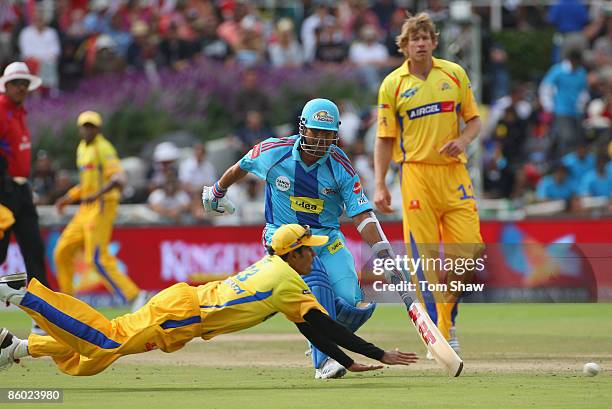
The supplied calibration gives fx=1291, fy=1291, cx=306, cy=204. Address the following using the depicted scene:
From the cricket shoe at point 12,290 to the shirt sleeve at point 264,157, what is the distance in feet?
7.65

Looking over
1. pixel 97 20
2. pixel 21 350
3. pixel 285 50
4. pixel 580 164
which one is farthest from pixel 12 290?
pixel 97 20

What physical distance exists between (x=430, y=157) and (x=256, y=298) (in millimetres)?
3440

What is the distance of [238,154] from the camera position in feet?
77.7

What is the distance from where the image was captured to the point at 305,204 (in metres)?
10.9

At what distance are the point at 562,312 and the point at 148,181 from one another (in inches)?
354

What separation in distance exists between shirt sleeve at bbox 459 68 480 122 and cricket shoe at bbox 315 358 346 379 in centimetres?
309

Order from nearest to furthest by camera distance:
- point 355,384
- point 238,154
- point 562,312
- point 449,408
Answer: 1. point 449,408
2. point 355,384
3. point 562,312
4. point 238,154

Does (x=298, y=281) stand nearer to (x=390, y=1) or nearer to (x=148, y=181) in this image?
(x=148, y=181)

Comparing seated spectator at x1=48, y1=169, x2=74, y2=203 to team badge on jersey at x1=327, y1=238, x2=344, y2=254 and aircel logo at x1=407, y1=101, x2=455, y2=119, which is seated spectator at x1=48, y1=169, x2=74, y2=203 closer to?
aircel logo at x1=407, y1=101, x2=455, y2=119

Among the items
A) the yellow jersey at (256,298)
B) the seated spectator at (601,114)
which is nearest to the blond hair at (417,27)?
the yellow jersey at (256,298)

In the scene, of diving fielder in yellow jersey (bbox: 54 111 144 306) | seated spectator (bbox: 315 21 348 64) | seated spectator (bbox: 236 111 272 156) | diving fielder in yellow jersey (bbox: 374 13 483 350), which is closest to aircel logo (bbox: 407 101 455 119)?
diving fielder in yellow jersey (bbox: 374 13 483 350)

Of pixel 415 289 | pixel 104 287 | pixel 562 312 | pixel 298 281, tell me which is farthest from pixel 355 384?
pixel 104 287

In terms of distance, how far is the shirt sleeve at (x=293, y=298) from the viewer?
9273mm

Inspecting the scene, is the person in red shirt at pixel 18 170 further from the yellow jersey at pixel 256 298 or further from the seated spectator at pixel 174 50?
the seated spectator at pixel 174 50
